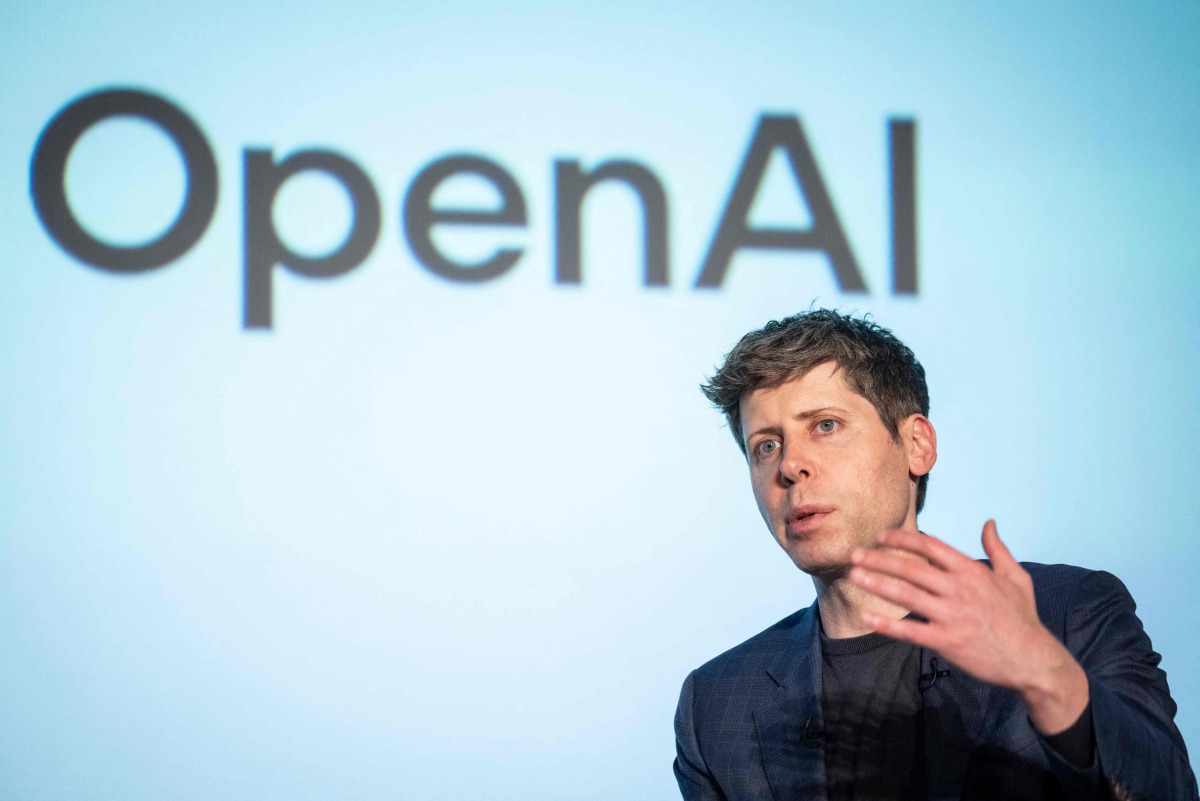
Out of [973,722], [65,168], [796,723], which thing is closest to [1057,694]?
[973,722]

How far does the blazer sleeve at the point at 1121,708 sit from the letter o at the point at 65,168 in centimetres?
237

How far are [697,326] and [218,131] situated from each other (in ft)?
4.64

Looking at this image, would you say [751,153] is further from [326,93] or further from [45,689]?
[45,689]

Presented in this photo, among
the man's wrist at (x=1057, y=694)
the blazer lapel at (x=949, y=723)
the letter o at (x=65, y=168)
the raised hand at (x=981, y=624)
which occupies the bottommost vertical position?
the blazer lapel at (x=949, y=723)

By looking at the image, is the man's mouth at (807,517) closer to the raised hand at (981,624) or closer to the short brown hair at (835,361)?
the short brown hair at (835,361)

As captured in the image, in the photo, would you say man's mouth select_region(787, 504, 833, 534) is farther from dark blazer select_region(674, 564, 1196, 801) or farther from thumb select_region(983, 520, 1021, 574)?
thumb select_region(983, 520, 1021, 574)

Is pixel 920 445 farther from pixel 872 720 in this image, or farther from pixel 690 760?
pixel 690 760

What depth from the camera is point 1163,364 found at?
335 centimetres

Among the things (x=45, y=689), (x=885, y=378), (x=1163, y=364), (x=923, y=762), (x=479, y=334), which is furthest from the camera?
(x=1163, y=364)

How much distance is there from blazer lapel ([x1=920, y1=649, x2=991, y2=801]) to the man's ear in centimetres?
41

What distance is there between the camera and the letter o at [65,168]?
3062mm

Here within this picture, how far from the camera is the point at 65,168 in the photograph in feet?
10.2

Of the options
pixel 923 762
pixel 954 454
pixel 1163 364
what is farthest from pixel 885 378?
pixel 1163 364

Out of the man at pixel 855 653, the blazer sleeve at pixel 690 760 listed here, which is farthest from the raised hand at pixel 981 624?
the blazer sleeve at pixel 690 760
